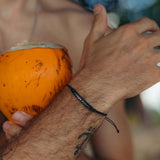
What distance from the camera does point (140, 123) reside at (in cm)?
381

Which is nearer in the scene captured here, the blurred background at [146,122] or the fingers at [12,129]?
the fingers at [12,129]

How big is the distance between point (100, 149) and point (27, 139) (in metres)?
0.59

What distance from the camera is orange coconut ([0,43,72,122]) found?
0.76 meters

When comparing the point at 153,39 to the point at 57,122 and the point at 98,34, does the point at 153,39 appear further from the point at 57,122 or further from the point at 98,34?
the point at 57,122

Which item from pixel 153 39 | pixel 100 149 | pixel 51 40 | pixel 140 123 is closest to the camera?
pixel 153 39

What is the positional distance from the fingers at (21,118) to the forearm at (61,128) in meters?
0.06

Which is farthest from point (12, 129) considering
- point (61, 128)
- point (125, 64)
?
point (125, 64)

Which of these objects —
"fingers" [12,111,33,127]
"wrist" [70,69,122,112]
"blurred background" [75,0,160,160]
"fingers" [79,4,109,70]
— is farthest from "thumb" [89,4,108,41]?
"blurred background" [75,0,160,160]

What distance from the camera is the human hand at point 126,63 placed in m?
0.74

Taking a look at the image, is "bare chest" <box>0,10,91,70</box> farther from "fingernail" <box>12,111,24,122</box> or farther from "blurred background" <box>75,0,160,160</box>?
"blurred background" <box>75,0,160,160</box>

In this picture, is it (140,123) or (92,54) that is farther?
(140,123)

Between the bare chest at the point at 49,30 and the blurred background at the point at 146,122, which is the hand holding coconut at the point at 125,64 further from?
the blurred background at the point at 146,122

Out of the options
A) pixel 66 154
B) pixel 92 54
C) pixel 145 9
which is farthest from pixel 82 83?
pixel 145 9

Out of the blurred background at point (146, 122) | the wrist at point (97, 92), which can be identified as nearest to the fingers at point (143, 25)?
the wrist at point (97, 92)
